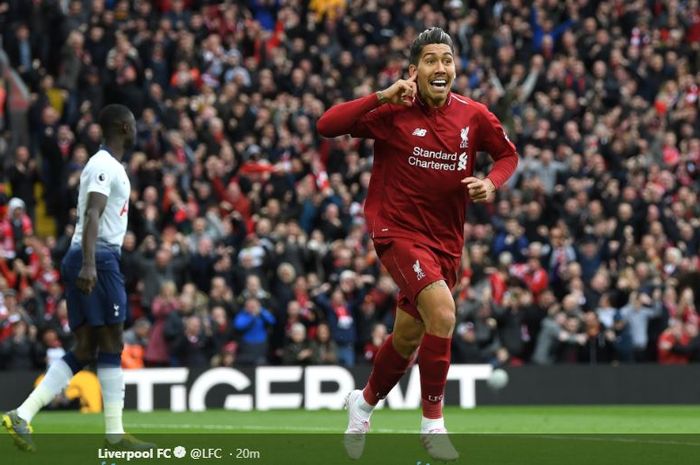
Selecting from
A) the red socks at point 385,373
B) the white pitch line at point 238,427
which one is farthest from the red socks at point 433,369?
the white pitch line at point 238,427

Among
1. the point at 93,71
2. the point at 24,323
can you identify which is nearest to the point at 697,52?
the point at 93,71

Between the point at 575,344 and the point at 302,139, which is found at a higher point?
the point at 302,139

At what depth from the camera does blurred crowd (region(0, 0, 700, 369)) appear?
22.0 metres

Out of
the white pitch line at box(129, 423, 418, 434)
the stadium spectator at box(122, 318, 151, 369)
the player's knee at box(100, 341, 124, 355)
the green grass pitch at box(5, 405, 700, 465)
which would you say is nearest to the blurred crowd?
the stadium spectator at box(122, 318, 151, 369)

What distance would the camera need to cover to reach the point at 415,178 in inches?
398

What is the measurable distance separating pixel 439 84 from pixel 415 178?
647 mm

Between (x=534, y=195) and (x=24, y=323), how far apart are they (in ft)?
29.3

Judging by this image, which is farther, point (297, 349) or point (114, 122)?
point (297, 349)

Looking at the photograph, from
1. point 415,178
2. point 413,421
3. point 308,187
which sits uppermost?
point 415,178

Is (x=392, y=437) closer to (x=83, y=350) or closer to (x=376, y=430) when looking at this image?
(x=376, y=430)

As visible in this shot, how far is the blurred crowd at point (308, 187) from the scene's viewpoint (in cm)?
2202

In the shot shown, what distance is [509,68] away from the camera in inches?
1137

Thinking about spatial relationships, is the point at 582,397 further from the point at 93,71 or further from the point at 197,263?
the point at 93,71

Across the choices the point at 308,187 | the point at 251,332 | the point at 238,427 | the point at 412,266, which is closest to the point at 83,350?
the point at 412,266
